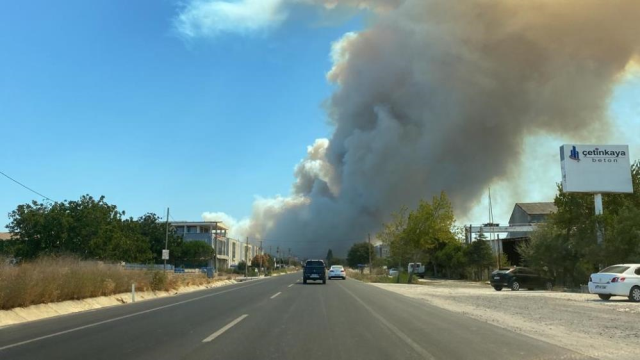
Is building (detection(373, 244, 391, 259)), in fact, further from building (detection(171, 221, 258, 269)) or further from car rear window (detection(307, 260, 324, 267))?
building (detection(171, 221, 258, 269))

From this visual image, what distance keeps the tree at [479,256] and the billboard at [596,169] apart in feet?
91.2

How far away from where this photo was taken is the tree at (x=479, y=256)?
6325 cm

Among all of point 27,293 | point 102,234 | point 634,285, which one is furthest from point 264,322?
point 102,234

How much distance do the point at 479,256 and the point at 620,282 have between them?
43.6m

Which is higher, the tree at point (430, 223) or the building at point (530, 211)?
the building at point (530, 211)

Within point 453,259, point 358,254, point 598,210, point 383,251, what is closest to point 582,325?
point 598,210

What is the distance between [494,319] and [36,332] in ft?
41.1

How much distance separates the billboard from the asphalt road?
26.6m

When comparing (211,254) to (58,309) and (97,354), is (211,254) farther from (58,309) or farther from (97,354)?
(97,354)

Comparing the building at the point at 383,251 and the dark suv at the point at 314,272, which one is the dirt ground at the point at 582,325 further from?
the building at the point at 383,251

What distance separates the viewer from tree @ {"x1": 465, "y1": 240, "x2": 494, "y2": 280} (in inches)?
2490

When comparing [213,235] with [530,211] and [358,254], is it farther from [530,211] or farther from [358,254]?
[530,211]

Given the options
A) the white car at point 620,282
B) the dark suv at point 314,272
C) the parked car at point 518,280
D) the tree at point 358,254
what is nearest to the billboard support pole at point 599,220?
the parked car at point 518,280

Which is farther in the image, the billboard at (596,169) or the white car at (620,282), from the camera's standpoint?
the billboard at (596,169)
